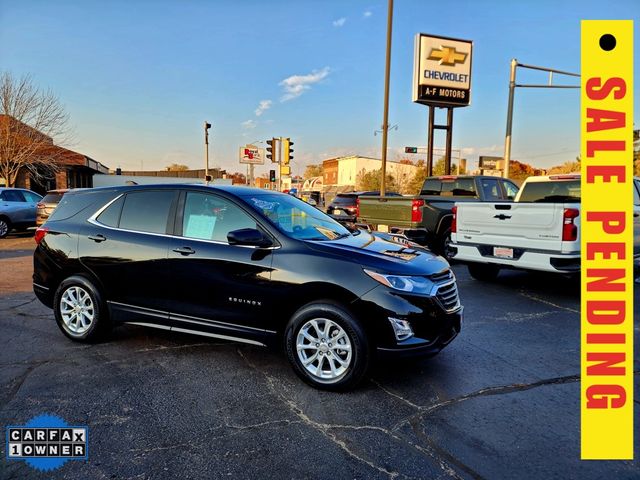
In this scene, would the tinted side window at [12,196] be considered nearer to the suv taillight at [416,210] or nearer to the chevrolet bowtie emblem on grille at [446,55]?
the suv taillight at [416,210]

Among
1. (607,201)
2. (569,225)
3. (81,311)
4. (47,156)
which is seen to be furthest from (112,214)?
(47,156)

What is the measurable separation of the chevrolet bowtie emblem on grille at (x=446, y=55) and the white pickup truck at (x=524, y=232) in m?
12.7

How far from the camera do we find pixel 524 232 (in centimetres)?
646

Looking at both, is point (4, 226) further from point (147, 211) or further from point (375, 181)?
point (375, 181)

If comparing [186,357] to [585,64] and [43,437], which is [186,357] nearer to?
[43,437]

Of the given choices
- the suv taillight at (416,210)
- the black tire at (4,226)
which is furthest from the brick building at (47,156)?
the suv taillight at (416,210)

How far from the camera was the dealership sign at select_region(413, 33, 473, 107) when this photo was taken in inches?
731

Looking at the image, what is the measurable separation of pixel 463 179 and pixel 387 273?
8152mm

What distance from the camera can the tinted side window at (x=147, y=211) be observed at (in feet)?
13.7

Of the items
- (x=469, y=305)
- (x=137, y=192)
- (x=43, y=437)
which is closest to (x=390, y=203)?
(x=469, y=305)

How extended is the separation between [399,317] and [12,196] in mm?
16237

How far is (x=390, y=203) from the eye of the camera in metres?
10.2

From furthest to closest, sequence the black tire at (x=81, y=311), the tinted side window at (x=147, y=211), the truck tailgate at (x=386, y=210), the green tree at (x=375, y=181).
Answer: the green tree at (x=375, y=181)
the truck tailgate at (x=386, y=210)
the black tire at (x=81, y=311)
the tinted side window at (x=147, y=211)

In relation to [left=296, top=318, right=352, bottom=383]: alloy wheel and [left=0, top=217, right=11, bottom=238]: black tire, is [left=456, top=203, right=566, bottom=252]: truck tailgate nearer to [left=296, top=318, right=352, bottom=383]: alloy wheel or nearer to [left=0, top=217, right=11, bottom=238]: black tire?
[left=296, top=318, right=352, bottom=383]: alloy wheel
